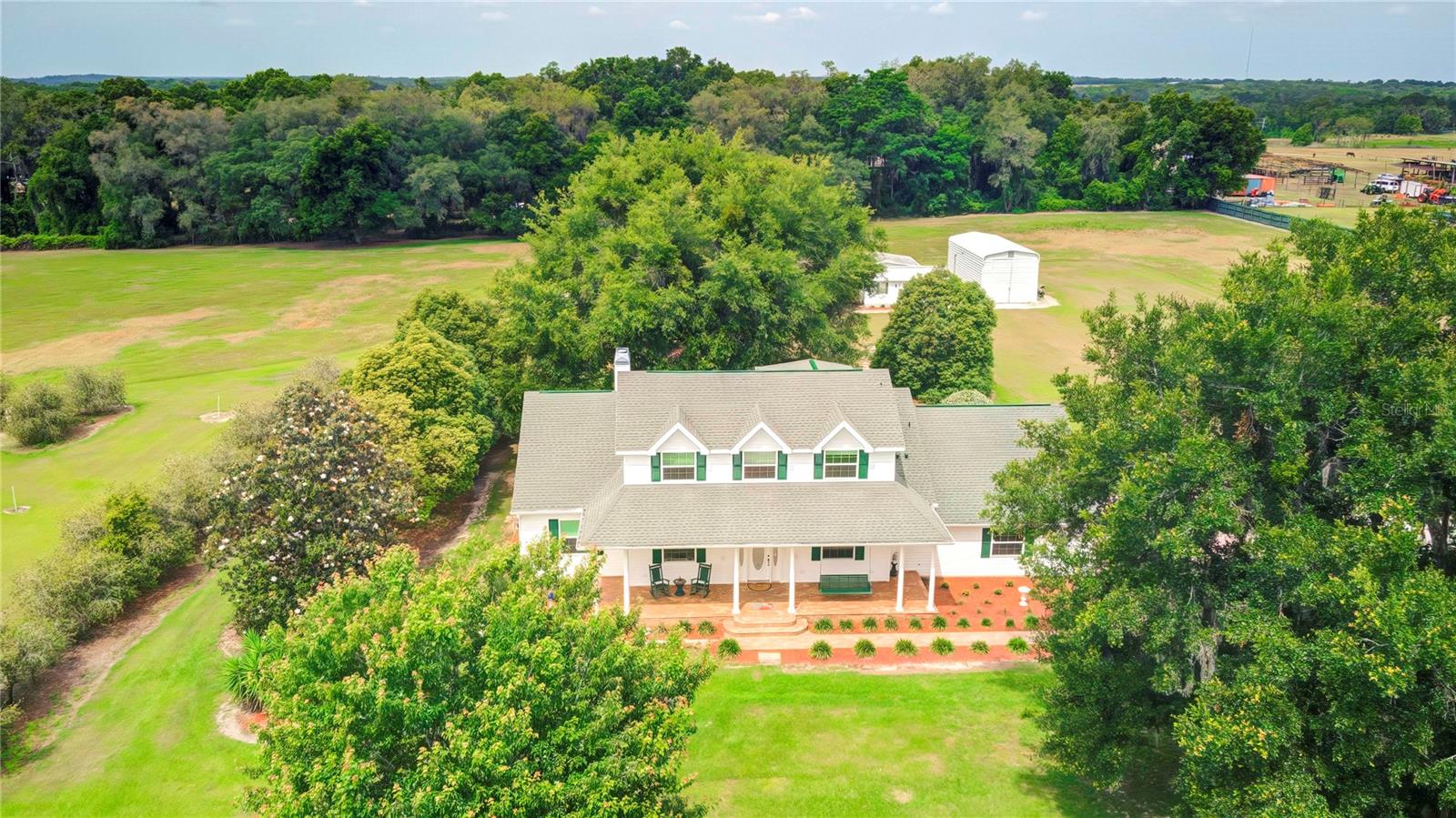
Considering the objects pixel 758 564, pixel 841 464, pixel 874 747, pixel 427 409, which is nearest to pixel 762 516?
pixel 758 564

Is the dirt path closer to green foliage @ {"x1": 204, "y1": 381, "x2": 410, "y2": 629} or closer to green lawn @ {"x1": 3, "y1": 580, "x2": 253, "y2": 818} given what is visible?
green lawn @ {"x1": 3, "y1": 580, "x2": 253, "y2": 818}

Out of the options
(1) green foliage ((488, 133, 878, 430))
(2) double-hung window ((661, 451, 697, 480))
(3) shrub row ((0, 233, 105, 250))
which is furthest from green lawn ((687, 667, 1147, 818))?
(3) shrub row ((0, 233, 105, 250))

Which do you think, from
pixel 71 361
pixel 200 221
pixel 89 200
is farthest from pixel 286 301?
pixel 89 200

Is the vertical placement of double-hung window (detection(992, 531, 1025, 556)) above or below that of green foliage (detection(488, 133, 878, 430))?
below

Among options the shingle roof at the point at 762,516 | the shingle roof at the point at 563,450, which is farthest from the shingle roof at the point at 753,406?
the shingle roof at the point at 563,450

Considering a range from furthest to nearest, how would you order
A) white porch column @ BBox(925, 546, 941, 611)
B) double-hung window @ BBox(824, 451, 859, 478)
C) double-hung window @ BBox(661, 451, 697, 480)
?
double-hung window @ BBox(824, 451, 859, 478)
double-hung window @ BBox(661, 451, 697, 480)
white porch column @ BBox(925, 546, 941, 611)

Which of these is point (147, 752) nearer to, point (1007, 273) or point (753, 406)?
point (753, 406)

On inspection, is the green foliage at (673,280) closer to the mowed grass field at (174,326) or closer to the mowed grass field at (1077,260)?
the mowed grass field at (1077,260)
